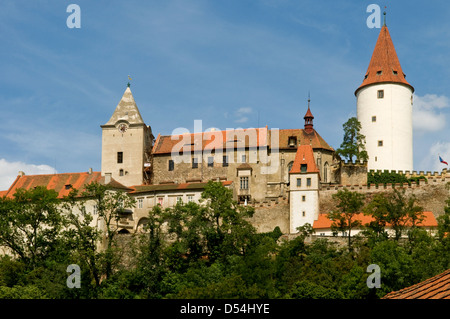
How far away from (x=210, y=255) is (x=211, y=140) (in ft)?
67.0

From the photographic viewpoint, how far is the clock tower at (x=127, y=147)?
72875 mm

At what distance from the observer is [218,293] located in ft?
129

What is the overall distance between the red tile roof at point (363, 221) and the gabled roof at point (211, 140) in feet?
41.2

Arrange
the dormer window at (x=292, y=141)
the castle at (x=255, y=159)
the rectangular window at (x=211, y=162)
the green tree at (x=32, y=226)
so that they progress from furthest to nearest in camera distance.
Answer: the rectangular window at (x=211, y=162) < the dormer window at (x=292, y=141) < the castle at (x=255, y=159) < the green tree at (x=32, y=226)

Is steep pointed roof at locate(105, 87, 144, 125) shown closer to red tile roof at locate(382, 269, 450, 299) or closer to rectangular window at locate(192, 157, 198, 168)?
rectangular window at locate(192, 157, 198, 168)

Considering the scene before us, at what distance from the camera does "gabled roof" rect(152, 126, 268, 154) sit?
7169 cm

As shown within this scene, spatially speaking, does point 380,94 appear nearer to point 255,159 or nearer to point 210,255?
point 255,159

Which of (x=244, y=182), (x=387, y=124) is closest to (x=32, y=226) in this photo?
(x=244, y=182)

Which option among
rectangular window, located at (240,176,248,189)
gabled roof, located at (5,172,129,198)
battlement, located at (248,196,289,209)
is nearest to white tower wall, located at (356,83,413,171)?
battlement, located at (248,196,289,209)

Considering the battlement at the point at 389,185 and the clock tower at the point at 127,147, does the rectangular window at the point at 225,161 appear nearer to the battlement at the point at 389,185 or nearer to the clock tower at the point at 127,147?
the clock tower at the point at 127,147

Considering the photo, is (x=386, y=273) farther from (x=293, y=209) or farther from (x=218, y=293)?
(x=293, y=209)

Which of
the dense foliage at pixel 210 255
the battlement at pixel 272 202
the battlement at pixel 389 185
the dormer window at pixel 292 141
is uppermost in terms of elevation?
the dormer window at pixel 292 141

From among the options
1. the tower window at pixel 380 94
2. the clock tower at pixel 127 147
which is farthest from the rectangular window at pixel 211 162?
the tower window at pixel 380 94
